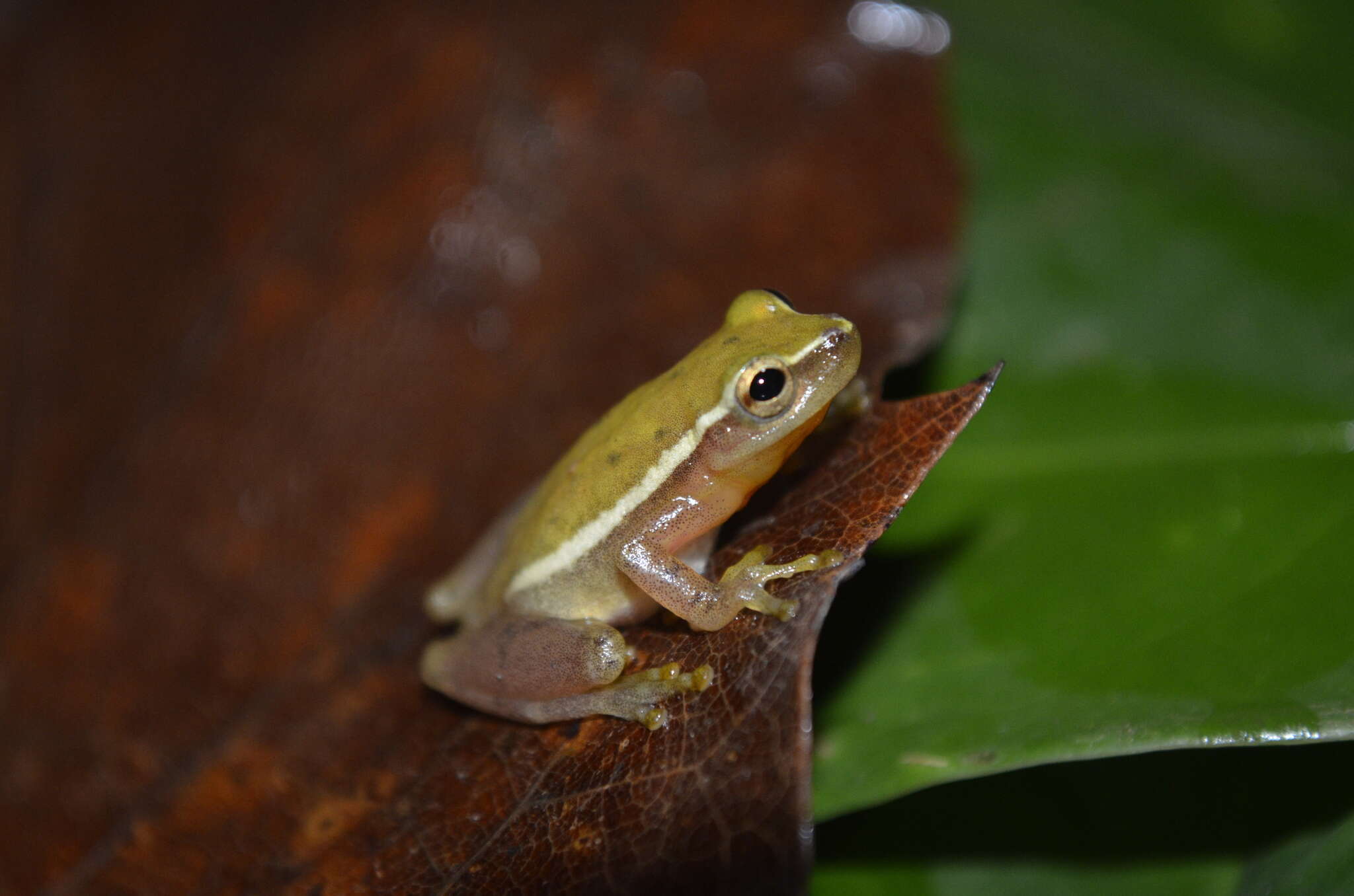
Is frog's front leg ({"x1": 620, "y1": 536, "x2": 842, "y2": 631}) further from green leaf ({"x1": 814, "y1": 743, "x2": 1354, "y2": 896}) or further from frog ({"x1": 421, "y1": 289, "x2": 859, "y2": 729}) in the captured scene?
green leaf ({"x1": 814, "y1": 743, "x2": 1354, "y2": 896})

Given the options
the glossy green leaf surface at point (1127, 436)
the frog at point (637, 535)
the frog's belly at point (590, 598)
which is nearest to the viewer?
the glossy green leaf surface at point (1127, 436)

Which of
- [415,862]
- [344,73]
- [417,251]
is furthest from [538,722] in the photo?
[344,73]

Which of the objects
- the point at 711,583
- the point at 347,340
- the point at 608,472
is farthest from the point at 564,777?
the point at 347,340

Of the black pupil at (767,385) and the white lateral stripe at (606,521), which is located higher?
the black pupil at (767,385)

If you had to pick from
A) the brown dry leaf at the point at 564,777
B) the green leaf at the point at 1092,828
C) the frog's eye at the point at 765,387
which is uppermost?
the frog's eye at the point at 765,387

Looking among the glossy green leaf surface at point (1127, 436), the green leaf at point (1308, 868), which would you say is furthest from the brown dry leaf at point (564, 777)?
the green leaf at point (1308, 868)

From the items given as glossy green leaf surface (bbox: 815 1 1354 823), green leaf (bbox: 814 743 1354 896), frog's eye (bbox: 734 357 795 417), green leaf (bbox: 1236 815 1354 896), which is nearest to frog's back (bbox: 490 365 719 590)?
frog's eye (bbox: 734 357 795 417)

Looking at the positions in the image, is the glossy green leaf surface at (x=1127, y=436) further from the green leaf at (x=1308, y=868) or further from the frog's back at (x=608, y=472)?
the frog's back at (x=608, y=472)
